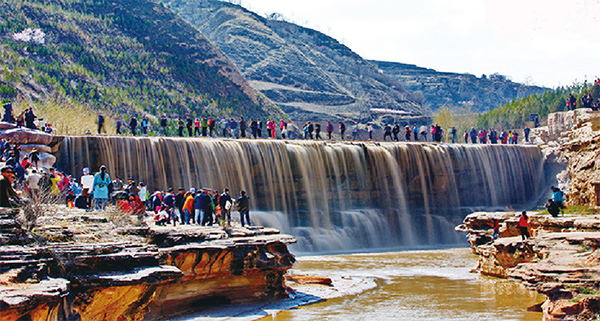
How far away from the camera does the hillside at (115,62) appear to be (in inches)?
2192

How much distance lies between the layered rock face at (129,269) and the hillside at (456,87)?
124047 millimetres

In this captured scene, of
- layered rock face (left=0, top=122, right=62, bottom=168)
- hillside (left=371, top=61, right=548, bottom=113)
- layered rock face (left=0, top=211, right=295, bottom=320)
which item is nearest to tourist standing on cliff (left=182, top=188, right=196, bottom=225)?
layered rock face (left=0, top=211, right=295, bottom=320)

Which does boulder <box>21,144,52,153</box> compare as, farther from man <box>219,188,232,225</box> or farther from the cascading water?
man <box>219,188,232,225</box>

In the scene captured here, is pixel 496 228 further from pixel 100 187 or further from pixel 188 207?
pixel 100 187

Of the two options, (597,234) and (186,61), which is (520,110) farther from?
(597,234)

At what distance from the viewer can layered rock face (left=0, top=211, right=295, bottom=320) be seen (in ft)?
37.6

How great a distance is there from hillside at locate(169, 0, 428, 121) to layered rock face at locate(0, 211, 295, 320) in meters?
66.1

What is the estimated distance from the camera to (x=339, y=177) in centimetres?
3847

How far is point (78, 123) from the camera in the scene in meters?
39.8

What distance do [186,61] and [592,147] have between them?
55465mm

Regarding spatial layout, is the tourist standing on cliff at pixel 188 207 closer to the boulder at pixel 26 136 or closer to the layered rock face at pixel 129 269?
the layered rock face at pixel 129 269

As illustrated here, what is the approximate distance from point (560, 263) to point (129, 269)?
947cm

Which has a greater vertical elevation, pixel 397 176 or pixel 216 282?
pixel 397 176

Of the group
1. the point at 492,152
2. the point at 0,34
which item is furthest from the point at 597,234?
the point at 0,34
